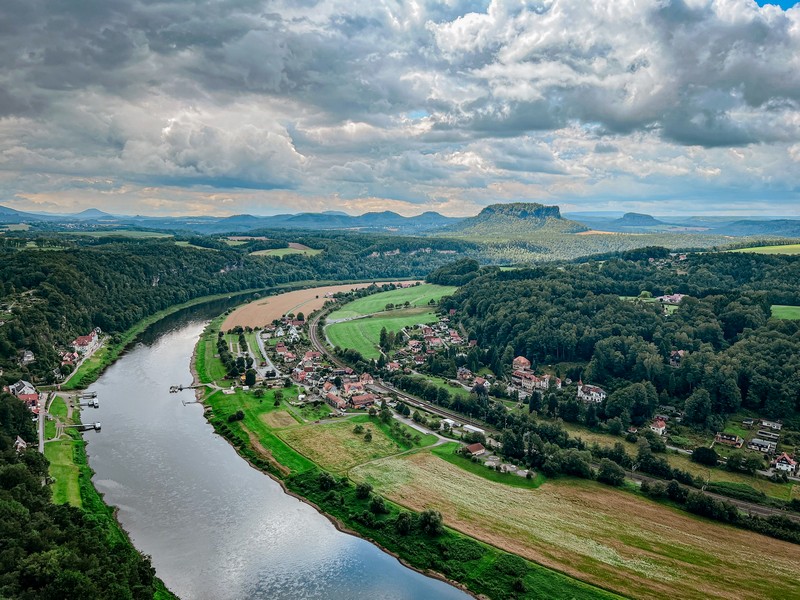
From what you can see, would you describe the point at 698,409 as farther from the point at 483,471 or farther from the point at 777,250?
the point at 777,250

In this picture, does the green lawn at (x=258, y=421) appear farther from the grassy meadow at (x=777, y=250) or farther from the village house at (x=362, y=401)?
the grassy meadow at (x=777, y=250)

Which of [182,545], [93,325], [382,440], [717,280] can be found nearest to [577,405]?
[382,440]

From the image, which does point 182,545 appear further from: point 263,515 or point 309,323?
point 309,323

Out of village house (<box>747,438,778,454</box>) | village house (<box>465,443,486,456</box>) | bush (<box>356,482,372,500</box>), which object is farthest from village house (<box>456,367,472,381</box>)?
bush (<box>356,482,372,500</box>)

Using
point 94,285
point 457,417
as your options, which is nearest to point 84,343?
point 94,285

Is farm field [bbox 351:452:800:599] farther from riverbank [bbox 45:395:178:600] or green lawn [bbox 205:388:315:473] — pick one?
riverbank [bbox 45:395:178:600]

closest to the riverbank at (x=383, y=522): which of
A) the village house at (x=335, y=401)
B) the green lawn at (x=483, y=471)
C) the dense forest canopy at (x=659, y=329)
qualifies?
the village house at (x=335, y=401)
